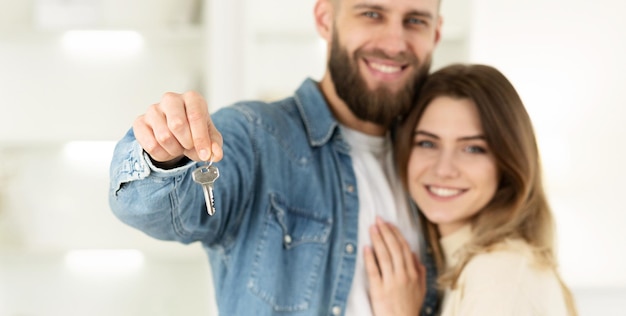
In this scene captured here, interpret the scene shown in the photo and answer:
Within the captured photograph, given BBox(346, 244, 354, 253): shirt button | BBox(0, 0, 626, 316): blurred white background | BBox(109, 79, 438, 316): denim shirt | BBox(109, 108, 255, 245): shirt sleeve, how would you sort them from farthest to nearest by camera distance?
BBox(0, 0, 626, 316): blurred white background → BBox(346, 244, 354, 253): shirt button → BBox(109, 79, 438, 316): denim shirt → BBox(109, 108, 255, 245): shirt sleeve

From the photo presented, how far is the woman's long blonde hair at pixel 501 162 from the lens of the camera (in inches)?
54.3

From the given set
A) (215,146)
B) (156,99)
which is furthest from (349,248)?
(156,99)

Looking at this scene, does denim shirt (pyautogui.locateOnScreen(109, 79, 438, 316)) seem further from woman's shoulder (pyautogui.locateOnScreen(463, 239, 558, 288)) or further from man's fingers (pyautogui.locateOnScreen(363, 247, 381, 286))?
woman's shoulder (pyautogui.locateOnScreen(463, 239, 558, 288))

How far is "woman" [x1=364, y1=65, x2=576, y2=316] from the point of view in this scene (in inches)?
52.8

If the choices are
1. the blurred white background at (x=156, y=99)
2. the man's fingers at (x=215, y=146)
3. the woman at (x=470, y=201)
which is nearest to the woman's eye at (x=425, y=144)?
the woman at (x=470, y=201)

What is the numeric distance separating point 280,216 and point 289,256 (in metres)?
0.07

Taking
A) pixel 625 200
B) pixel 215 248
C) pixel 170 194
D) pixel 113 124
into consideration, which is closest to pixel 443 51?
pixel 625 200

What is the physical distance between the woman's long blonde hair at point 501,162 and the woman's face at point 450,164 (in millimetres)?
18

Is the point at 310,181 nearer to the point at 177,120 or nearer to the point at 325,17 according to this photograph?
the point at 325,17

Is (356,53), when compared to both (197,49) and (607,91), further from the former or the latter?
(607,91)

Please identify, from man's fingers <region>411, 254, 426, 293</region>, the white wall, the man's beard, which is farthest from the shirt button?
the white wall

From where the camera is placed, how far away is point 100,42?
2.37 meters

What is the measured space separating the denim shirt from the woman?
0.07m

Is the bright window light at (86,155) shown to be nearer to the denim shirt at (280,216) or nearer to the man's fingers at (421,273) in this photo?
the denim shirt at (280,216)
